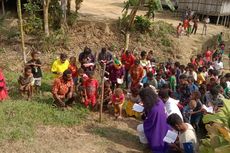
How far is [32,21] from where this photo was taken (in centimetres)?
1476

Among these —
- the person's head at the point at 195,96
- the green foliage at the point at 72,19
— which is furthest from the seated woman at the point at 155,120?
the green foliage at the point at 72,19

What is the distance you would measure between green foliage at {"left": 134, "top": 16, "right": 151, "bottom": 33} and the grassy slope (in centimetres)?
784

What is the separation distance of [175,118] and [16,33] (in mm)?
9500

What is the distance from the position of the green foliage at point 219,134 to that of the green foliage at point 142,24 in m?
10.9

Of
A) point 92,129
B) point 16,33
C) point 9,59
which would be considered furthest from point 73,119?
point 16,33

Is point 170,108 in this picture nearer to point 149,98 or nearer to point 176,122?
point 149,98

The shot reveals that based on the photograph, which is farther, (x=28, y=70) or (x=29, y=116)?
(x=28, y=70)

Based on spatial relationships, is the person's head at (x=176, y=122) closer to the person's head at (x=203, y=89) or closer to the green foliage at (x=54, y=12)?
the person's head at (x=203, y=89)

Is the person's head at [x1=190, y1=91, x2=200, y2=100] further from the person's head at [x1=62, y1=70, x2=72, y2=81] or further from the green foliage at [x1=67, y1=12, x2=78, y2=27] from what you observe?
the green foliage at [x1=67, y1=12, x2=78, y2=27]

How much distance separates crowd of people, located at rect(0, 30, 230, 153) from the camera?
25.1 ft

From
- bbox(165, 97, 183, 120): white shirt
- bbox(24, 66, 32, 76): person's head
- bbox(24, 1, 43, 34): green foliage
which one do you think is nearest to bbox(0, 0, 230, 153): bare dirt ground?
bbox(165, 97, 183, 120): white shirt

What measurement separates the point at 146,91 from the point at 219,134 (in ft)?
7.26

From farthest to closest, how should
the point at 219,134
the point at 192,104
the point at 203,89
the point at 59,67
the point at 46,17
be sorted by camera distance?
the point at 46,17 → the point at 59,67 → the point at 203,89 → the point at 192,104 → the point at 219,134

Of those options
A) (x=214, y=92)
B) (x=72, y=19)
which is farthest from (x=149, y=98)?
(x=72, y=19)
